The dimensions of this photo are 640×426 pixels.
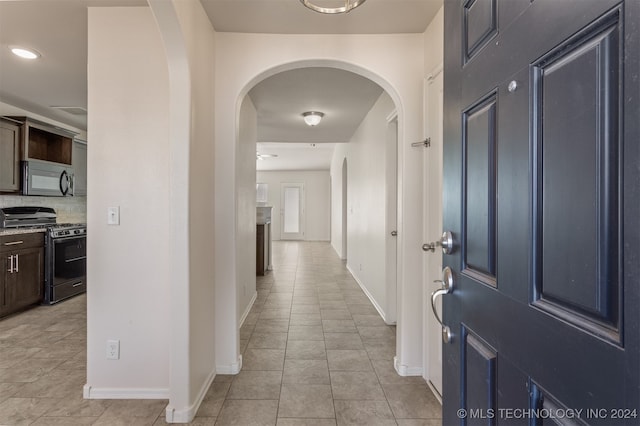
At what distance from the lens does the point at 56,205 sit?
4785 mm

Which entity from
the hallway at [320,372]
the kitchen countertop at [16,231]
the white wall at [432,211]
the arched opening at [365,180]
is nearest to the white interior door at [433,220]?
the white wall at [432,211]

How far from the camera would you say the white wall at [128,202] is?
203cm

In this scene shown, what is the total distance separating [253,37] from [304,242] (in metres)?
9.37

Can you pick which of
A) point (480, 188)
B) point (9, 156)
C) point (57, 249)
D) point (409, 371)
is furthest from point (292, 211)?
point (480, 188)

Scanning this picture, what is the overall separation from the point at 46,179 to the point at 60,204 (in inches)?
26.6

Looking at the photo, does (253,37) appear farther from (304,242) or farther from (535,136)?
(304,242)

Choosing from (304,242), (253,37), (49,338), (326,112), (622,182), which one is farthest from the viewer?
(304,242)

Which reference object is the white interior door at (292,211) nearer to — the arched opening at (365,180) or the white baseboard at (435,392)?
the arched opening at (365,180)

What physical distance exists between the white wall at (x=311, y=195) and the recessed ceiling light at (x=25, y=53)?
9079mm

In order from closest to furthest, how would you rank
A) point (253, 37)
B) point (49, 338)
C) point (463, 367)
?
point (463, 367), point (253, 37), point (49, 338)

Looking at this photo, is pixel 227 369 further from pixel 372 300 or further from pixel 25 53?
pixel 25 53

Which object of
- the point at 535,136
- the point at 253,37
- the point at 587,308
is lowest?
the point at 587,308

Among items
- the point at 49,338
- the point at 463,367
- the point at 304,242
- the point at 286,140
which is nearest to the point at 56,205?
the point at 49,338

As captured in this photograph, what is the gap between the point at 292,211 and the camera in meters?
12.1
